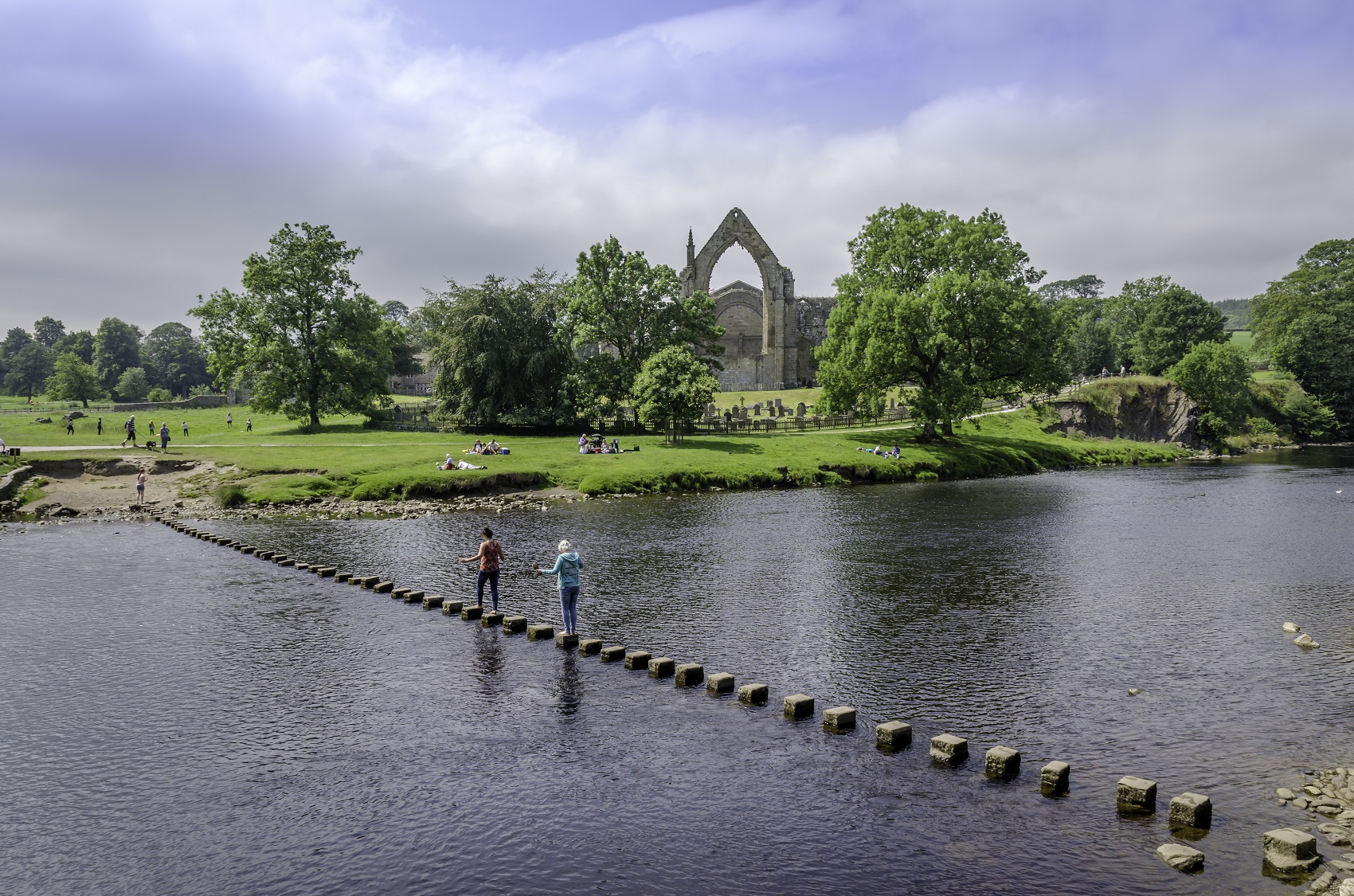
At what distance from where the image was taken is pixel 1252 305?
14362cm

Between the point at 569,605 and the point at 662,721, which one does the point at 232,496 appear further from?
the point at 662,721

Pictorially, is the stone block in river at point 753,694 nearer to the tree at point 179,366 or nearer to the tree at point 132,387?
the tree at point 132,387

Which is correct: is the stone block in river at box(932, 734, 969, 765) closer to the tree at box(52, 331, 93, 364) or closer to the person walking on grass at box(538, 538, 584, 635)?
the person walking on grass at box(538, 538, 584, 635)

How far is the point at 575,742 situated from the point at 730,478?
47.0 m

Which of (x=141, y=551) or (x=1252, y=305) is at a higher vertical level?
(x=1252, y=305)

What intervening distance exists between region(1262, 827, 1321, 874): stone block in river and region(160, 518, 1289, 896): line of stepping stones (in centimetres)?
1

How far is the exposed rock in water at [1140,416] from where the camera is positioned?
105062 millimetres

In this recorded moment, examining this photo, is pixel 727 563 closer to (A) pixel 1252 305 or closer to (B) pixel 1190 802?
(B) pixel 1190 802

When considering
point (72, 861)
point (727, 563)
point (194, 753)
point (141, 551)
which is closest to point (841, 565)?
point (727, 563)

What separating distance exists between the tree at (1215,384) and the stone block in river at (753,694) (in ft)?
340

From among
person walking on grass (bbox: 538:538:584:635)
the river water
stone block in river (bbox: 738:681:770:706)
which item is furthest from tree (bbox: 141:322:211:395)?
stone block in river (bbox: 738:681:770:706)

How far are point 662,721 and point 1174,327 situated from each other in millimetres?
121927

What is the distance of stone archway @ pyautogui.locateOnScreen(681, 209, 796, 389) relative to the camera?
5059 inches

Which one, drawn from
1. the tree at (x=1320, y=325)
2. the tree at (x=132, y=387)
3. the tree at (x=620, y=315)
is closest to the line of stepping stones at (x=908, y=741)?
the tree at (x=620, y=315)
